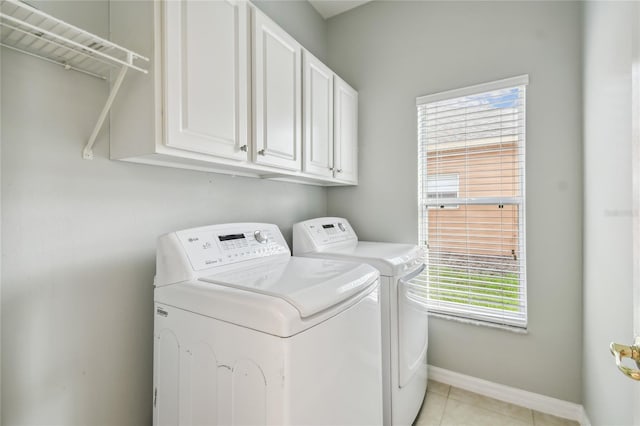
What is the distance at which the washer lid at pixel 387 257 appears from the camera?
158 cm

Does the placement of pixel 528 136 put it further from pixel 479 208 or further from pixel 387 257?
pixel 387 257

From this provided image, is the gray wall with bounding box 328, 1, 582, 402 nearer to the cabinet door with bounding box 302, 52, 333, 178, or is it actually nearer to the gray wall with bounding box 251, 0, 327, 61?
the gray wall with bounding box 251, 0, 327, 61

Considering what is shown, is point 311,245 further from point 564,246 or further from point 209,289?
point 564,246

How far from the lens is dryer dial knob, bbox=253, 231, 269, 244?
158cm

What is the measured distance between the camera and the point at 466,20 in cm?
210

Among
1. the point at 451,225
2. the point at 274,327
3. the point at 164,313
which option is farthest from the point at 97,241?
the point at 451,225

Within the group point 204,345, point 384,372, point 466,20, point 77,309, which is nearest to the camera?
point 204,345

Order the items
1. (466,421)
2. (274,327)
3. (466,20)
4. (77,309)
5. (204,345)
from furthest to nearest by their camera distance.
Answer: (466,20), (466,421), (77,309), (204,345), (274,327)

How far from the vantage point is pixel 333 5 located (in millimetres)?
2531

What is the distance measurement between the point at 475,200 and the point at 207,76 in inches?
72.4

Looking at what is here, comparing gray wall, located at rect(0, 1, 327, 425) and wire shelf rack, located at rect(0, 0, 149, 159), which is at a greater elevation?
wire shelf rack, located at rect(0, 0, 149, 159)

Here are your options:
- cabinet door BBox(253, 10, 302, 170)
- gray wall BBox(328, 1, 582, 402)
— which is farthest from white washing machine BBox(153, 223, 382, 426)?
gray wall BBox(328, 1, 582, 402)

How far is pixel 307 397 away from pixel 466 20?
2492 mm

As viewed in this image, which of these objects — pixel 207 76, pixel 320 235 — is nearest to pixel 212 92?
pixel 207 76
